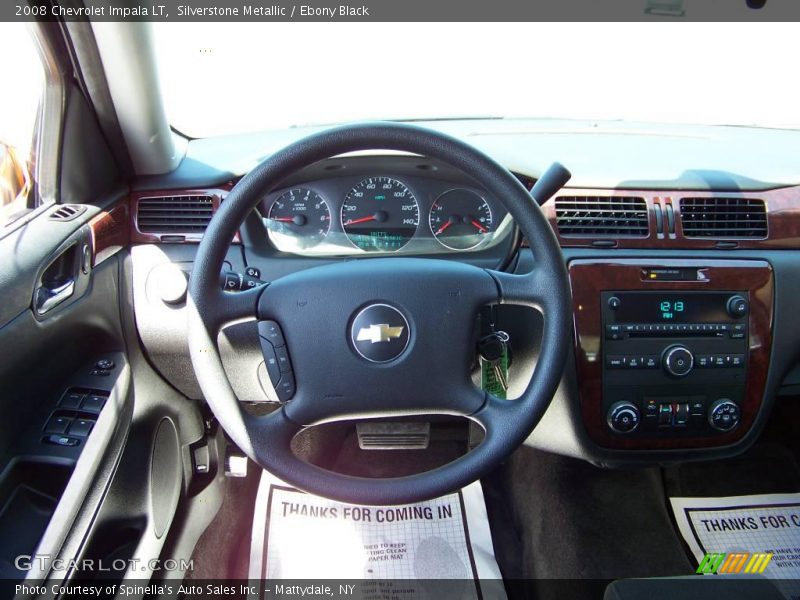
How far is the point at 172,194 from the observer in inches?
67.6

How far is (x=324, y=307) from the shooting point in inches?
47.9

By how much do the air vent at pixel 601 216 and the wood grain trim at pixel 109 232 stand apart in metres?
1.17

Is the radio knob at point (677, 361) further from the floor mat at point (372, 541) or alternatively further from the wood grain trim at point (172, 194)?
the wood grain trim at point (172, 194)

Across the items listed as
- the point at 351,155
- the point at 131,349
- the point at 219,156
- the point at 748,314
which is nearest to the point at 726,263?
the point at 748,314

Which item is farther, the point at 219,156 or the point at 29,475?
the point at 219,156

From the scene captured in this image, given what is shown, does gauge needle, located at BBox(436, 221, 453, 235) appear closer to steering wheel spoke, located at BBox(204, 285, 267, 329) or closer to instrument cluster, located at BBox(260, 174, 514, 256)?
instrument cluster, located at BBox(260, 174, 514, 256)

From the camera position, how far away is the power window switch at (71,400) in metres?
1.44

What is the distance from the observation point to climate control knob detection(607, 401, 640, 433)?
1.65 meters

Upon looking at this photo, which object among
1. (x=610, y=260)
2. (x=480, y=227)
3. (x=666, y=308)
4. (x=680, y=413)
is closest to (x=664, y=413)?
(x=680, y=413)

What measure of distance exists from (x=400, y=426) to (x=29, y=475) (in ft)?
3.39

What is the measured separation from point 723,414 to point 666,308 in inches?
12.7

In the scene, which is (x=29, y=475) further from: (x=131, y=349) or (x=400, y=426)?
(x=400, y=426)

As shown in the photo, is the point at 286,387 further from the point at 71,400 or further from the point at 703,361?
the point at 703,361

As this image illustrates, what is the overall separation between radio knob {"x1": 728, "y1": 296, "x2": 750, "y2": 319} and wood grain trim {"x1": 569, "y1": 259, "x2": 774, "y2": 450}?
3 cm
